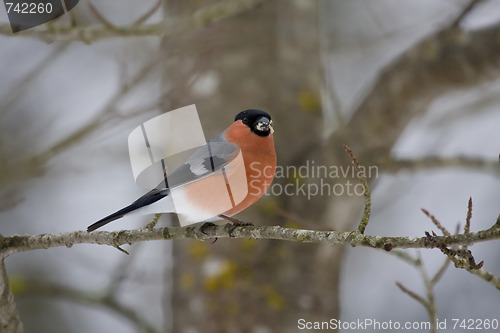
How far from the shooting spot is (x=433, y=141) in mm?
5934

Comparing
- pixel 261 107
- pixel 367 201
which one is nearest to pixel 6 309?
pixel 367 201

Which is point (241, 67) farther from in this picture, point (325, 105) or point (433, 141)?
point (433, 141)

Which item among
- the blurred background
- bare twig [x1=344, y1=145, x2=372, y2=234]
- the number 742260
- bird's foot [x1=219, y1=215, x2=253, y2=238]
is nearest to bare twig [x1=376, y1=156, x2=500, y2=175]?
the blurred background

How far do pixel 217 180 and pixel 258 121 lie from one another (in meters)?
0.38

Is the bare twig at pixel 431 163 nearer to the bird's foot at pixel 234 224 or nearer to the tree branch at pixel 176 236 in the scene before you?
the bird's foot at pixel 234 224

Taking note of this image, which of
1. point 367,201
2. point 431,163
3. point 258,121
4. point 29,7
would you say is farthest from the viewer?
point 431,163

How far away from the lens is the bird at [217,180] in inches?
96.9

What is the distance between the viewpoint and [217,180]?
8.20 feet

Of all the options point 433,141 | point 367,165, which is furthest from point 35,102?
point 433,141

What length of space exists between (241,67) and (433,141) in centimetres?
268

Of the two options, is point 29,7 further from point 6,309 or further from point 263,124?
point 6,309

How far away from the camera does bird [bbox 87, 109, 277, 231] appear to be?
2461 mm

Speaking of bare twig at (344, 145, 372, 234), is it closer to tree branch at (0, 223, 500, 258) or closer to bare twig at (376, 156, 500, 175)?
tree branch at (0, 223, 500, 258)

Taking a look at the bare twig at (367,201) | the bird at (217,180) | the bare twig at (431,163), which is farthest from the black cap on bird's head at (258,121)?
the bare twig at (431,163)
